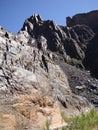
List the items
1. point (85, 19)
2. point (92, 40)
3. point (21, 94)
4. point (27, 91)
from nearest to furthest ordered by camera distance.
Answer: point (21, 94) → point (27, 91) → point (92, 40) → point (85, 19)

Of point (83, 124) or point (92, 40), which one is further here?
point (92, 40)

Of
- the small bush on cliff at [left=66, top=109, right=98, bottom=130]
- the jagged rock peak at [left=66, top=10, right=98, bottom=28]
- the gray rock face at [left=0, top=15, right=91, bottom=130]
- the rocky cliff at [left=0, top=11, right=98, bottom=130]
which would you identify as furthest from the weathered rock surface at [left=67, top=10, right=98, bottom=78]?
the small bush on cliff at [left=66, top=109, right=98, bottom=130]

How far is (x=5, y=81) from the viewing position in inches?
571

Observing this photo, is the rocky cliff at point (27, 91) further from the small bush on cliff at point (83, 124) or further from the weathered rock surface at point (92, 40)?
the weathered rock surface at point (92, 40)

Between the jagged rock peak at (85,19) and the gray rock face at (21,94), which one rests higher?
the jagged rock peak at (85,19)

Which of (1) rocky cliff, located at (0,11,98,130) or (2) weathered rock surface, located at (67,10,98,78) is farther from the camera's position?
(2) weathered rock surface, located at (67,10,98,78)

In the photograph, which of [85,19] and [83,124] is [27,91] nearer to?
[83,124]

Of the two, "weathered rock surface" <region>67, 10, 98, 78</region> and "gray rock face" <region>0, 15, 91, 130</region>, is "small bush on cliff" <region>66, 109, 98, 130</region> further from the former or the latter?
"weathered rock surface" <region>67, 10, 98, 78</region>

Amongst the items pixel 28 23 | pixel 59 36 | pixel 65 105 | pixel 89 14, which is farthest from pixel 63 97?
pixel 89 14

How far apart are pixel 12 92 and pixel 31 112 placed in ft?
4.39

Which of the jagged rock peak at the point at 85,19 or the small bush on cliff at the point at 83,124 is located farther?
the jagged rock peak at the point at 85,19

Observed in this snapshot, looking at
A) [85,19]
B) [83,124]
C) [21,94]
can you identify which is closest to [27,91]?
[21,94]

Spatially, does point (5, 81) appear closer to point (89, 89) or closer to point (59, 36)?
point (89, 89)

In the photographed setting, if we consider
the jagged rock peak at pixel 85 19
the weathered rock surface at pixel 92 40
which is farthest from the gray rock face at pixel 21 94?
the jagged rock peak at pixel 85 19
